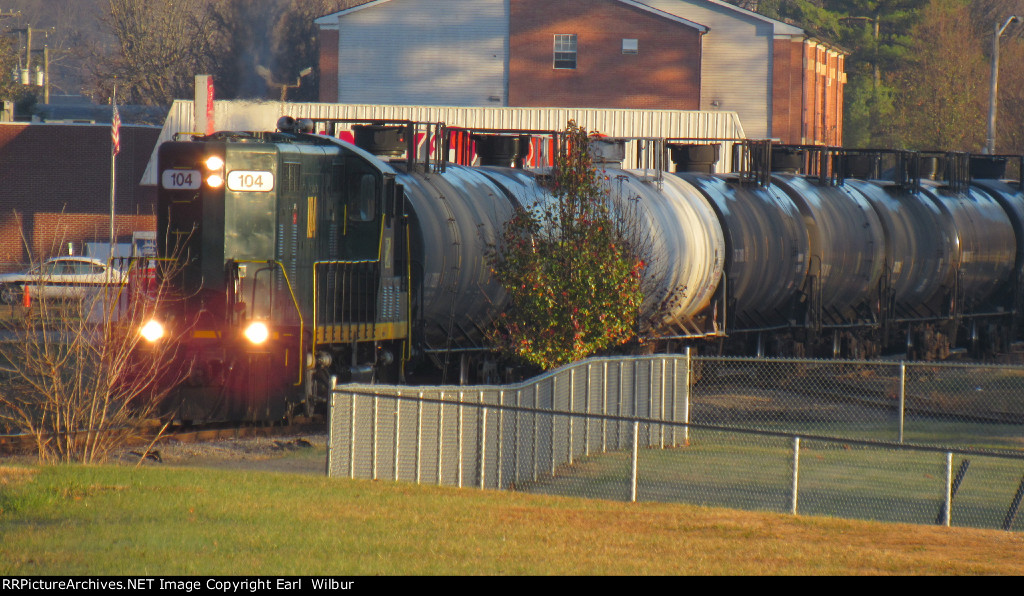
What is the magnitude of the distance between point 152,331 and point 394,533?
701cm

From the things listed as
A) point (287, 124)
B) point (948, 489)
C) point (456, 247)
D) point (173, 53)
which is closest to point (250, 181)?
point (287, 124)

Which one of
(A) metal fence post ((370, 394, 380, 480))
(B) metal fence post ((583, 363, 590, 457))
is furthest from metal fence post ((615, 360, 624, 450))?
(A) metal fence post ((370, 394, 380, 480))

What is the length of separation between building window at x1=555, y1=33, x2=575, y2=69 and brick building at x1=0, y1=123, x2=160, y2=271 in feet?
69.3

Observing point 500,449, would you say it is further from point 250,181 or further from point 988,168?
point 988,168

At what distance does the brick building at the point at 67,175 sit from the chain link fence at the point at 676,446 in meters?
34.7

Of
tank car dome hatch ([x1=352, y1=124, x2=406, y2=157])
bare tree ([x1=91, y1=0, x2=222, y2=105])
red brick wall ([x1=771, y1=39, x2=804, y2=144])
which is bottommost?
tank car dome hatch ([x1=352, y1=124, x2=406, y2=157])

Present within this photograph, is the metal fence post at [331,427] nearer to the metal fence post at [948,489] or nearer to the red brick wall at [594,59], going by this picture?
the metal fence post at [948,489]

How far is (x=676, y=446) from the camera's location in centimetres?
1933

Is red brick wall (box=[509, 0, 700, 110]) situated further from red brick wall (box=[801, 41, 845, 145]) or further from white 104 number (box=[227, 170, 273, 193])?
white 104 number (box=[227, 170, 273, 193])

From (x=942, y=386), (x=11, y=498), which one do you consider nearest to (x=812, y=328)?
(x=942, y=386)

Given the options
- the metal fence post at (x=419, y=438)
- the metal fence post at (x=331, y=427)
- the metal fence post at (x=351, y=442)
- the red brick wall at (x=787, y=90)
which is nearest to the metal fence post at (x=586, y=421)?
the metal fence post at (x=419, y=438)

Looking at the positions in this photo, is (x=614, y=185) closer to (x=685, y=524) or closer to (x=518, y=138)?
(x=518, y=138)

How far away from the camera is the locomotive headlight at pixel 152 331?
1658 cm

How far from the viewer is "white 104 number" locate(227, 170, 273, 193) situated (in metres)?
17.6
